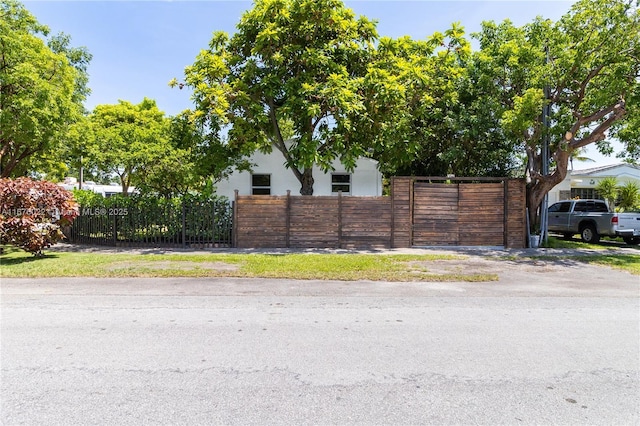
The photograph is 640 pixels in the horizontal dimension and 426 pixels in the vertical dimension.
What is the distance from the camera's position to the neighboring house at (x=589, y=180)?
2605cm

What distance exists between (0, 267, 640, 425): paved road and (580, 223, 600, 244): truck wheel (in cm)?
1092

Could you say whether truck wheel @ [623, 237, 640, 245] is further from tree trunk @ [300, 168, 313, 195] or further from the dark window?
tree trunk @ [300, 168, 313, 195]

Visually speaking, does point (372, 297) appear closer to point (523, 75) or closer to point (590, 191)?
point (523, 75)

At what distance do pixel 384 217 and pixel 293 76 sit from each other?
19.0ft

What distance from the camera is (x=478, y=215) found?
13.5 metres

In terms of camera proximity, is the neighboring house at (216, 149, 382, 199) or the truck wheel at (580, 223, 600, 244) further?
the neighboring house at (216, 149, 382, 199)

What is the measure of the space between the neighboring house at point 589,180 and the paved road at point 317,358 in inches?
879

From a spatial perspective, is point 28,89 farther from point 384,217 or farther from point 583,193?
point 583,193

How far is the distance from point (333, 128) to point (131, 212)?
766cm

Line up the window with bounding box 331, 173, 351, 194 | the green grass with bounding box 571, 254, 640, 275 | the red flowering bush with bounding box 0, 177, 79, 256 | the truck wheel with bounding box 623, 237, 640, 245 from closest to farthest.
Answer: the green grass with bounding box 571, 254, 640, 275, the red flowering bush with bounding box 0, 177, 79, 256, the truck wheel with bounding box 623, 237, 640, 245, the window with bounding box 331, 173, 351, 194

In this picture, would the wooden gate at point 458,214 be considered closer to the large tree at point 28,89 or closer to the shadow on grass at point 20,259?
the shadow on grass at point 20,259

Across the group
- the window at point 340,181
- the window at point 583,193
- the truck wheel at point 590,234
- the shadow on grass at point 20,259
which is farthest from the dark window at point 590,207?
the shadow on grass at point 20,259

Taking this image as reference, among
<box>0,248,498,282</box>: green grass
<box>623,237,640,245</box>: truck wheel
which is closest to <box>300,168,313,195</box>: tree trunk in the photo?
<box>0,248,498,282</box>: green grass

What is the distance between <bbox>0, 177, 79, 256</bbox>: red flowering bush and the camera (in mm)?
10328
